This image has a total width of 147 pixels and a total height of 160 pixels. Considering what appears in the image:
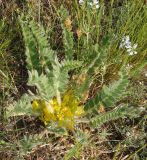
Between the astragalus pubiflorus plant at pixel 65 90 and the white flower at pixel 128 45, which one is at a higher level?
the white flower at pixel 128 45

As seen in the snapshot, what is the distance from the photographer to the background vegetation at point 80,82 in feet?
5.55

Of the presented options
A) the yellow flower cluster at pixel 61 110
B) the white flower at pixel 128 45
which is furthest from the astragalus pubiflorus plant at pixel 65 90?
the white flower at pixel 128 45

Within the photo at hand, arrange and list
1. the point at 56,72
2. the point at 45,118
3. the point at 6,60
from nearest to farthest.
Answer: the point at 56,72 < the point at 45,118 < the point at 6,60

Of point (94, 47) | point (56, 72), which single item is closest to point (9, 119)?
point (56, 72)

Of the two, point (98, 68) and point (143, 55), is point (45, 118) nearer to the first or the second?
point (98, 68)

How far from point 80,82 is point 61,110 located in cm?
15

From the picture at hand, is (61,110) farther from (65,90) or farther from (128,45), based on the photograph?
(128,45)

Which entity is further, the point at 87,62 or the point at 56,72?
the point at 87,62

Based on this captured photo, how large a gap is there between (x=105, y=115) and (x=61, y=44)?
19.1 inches

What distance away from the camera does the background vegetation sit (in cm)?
169

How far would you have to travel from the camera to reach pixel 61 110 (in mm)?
1757

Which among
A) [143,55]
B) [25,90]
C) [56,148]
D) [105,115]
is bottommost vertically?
[56,148]

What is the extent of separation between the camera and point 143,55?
1919 millimetres

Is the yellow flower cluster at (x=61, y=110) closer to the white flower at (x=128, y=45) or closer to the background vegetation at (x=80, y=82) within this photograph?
the background vegetation at (x=80, y=82)
